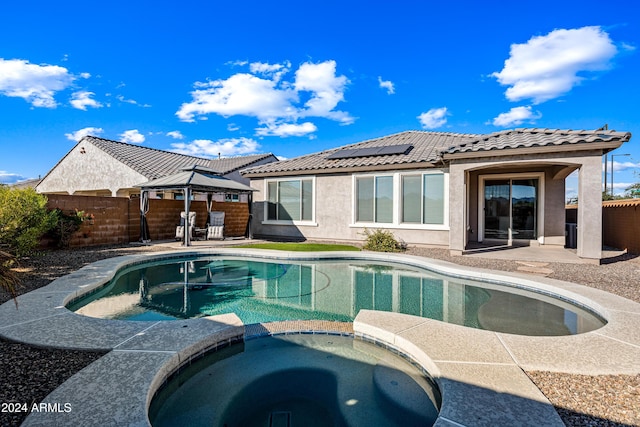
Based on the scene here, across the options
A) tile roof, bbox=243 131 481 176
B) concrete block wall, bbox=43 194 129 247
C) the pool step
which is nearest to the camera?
the pool step

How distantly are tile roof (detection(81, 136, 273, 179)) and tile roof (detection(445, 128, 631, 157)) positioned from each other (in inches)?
598

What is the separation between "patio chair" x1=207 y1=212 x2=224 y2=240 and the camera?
15.1 meters

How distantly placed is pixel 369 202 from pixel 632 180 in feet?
87.4

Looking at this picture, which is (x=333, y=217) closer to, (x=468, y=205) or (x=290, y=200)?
(x=290, y=200)

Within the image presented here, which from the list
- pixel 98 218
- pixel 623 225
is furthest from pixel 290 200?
pixel 623 225

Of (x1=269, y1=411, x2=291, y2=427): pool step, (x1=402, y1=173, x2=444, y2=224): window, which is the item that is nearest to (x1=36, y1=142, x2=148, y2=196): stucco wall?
(x1=402, y1=173, x2=444, y2=224): window

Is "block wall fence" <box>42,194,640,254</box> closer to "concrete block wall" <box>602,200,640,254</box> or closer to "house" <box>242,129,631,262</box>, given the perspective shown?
"concrete block wall" <box>602,200,640,254</box>

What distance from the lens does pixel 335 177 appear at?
14055 mm

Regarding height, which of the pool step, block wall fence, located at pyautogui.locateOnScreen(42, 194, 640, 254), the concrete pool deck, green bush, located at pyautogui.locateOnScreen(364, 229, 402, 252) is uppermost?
block wall fence, located at pyautogui.locateOnScreen(42, 194, 640, 254)

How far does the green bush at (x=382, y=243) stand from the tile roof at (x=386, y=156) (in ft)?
9.41

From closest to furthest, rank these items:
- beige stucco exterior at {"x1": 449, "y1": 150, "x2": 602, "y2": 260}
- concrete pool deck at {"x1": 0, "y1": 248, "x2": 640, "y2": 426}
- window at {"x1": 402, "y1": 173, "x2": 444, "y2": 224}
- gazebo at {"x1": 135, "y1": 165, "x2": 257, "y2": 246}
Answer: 1. concrete pool deck at {"x1": 0, "y1": 248, "x2": 640, "y2": 426}
2. beige stucco exterior at {"x1": 449, "y1": 150, "x2": 602, "y2": 260}
3. window at {"x1": 402, "y1": 173, "x2": 444, "y2": 224}
4. gazebo at {"x1": 135, "y1": 165, "x2": 257, "y2": 246}

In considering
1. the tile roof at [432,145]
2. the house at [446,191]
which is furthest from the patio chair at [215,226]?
the tile roof at [432,145]

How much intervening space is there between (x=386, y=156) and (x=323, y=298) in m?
8.61

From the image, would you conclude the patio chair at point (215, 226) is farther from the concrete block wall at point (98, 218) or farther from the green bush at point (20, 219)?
the green bush at point (20, 219)
